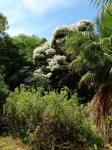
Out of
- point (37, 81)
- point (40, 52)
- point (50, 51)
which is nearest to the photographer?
point (37, 81)

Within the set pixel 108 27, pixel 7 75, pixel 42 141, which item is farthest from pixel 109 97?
pixel 7 75

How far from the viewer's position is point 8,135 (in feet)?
14.6

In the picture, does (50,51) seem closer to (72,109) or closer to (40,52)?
(40,52)

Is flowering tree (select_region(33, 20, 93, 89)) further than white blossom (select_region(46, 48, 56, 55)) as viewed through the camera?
No

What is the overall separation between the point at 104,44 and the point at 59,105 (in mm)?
2438

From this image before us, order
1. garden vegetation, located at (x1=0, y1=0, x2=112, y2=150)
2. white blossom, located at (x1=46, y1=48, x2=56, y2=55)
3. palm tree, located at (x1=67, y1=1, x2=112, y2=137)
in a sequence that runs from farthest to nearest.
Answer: white blossom, located at (x1=46, y1=48, x2=56, y2=55), palm tree, located at (x1=67, y1=1, x2=112, y2=137), garden vegetation, located at (x1=0, y1=0, x2=112, y2=150)

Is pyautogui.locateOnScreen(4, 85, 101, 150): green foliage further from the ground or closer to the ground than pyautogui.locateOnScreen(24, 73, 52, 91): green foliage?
closer to the ground

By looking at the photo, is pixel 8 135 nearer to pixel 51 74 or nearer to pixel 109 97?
pixel 109 97

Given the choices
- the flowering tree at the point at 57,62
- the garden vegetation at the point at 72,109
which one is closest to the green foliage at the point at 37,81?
the flowering tree at the point at 57,62

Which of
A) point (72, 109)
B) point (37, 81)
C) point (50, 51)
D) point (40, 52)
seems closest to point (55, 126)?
point (72, 109)

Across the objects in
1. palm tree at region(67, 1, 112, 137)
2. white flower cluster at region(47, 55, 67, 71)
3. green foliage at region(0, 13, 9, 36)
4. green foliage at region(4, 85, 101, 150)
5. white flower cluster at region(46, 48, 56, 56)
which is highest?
green foliage at region(0, 13, 9, 36)

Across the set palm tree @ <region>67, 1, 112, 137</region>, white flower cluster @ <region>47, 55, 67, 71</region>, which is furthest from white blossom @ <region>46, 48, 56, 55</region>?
palm tree @ <region>67, 1, 112, 137</region>

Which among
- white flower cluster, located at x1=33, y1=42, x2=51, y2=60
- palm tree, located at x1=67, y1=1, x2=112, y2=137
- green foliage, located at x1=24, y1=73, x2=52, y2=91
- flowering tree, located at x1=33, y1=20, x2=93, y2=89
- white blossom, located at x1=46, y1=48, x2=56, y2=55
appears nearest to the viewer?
palm tree, located at x1=67, y1=1, x2=112, y2=137

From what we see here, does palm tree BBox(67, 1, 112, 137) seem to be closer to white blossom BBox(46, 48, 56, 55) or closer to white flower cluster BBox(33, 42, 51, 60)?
white blossom BBox(46, 48, 56, 55)
